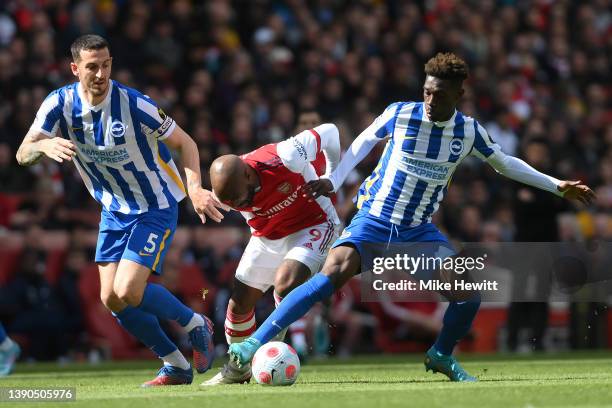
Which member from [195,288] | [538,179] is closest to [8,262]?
[195,288]

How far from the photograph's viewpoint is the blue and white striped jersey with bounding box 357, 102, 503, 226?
783 centimetres

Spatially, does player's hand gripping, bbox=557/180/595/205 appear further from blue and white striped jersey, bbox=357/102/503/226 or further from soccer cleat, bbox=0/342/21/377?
soccer cleat, bbox=0/342/21/377

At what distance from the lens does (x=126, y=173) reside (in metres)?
8.02

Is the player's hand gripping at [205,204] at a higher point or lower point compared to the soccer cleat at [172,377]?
higher

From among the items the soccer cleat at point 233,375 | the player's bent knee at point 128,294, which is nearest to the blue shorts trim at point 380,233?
the soccer cleat at point 233,375

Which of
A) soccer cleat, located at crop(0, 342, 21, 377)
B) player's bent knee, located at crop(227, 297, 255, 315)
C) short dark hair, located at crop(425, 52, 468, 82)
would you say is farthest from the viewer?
soccer cleat, located at crop(0, 342, 21, 377)

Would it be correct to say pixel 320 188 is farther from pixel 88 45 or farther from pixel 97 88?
pixel 88 45

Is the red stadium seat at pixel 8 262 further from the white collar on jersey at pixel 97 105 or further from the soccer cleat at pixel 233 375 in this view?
the soccer cleat at pixel 233 375

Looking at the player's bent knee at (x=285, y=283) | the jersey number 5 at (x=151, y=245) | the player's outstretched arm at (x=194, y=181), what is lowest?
the player's bent knee at (x=285, y=283)

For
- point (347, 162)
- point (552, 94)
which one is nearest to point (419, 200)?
point (347, 162)

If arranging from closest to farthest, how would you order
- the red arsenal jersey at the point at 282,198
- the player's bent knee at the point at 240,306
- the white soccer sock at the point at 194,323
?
the red arsenal jersey at the point at 282,198, the white soccer sock at the point at 194,323, the player's bent knee at the point at 240,306

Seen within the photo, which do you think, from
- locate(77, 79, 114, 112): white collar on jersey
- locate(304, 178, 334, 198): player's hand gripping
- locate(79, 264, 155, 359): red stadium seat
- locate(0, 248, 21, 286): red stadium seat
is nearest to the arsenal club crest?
locate(304, 178, 334, 198): player's hand gripping

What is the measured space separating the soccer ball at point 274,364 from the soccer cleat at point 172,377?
0.90m

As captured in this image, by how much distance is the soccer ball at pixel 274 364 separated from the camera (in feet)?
23.9
